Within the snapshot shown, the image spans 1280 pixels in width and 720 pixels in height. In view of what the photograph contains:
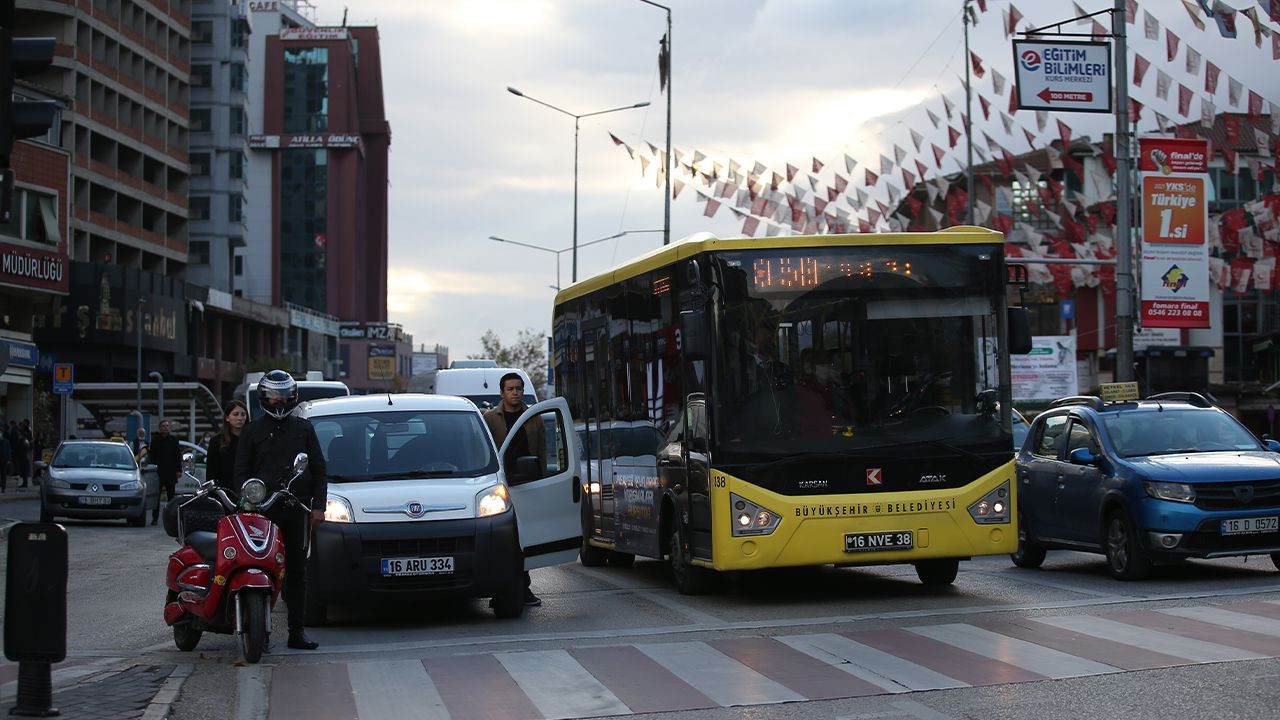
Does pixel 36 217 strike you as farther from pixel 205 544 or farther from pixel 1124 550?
pixel 205 544

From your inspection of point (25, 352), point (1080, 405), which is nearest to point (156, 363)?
point (25, 352)

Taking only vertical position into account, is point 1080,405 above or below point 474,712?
above

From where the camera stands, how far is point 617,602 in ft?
47.7

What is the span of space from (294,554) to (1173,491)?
314 inches

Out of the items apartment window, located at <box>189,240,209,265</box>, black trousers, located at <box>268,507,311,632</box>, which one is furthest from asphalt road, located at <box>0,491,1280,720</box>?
apartment window, located at <box>189,240,209,265</box>

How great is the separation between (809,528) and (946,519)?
3.93 feet

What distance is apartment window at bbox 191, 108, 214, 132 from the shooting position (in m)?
104

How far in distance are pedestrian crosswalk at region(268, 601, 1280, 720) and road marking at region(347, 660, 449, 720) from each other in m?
0.01

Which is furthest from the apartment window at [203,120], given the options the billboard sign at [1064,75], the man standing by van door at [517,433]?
the man standing by van door at [517,433]

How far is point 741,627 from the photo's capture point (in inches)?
481

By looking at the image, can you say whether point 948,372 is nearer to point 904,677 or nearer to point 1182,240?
point 904,677

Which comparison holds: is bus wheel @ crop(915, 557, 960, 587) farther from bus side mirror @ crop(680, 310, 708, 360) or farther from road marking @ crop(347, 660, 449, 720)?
road marking @ crop(347, 660, 449, 720)

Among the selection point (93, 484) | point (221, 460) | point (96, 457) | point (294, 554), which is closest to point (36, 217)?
point (96, 457)

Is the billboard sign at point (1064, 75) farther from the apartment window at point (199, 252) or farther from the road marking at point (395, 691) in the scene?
the apartment window at point (199, 252)
